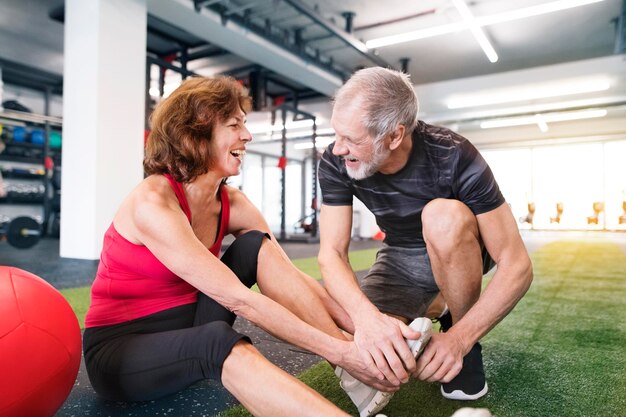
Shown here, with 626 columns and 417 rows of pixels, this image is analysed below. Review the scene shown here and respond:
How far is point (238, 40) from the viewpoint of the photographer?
16.6ft

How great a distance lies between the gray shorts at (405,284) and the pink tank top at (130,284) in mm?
607

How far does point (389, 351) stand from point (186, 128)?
27.8 inches

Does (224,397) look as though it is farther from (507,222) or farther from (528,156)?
(528,156)

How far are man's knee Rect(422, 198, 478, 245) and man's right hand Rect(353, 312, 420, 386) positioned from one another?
0.93ft

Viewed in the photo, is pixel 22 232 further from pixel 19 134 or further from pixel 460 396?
pixel 460 396

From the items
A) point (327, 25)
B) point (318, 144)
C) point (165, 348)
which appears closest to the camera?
point (165, 348)

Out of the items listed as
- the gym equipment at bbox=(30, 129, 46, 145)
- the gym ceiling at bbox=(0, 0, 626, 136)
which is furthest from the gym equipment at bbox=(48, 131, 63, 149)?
the gym ceiling at bbox=(0, 0, 626, 136)

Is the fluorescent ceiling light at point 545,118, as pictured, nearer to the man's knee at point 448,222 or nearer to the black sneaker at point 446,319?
the black sneaker at point 446,319

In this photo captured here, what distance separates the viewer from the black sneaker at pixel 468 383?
1154 mm

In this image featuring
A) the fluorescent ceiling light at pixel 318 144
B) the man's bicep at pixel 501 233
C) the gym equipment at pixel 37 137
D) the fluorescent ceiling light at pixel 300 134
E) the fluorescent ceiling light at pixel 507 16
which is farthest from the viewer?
the fluorescent ceiling light at pixel 318 144

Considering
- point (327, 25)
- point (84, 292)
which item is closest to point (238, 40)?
point (327, 25)

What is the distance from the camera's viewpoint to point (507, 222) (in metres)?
1.19

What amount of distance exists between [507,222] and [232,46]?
183 inches

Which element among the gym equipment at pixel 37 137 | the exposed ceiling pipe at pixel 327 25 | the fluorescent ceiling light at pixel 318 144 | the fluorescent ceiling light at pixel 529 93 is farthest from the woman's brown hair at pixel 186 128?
the fluorescent ceiling light at pixel 318 144
